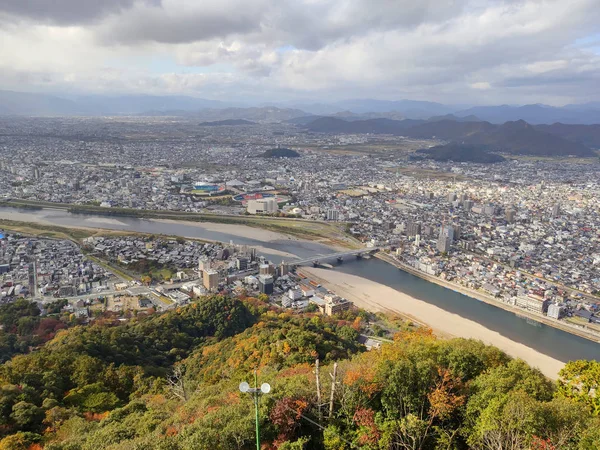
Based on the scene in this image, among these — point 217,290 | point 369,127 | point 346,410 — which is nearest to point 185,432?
point 346,410

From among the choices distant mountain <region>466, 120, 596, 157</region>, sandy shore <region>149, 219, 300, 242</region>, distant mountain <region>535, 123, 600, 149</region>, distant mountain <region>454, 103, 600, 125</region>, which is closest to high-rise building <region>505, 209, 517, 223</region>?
sandy shore <region>149, 219, 300, 242</region>

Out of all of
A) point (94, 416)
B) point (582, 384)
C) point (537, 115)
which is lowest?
point (94, 416)

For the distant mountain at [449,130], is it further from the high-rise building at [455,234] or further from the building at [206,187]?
the high-rise building at [455,234]

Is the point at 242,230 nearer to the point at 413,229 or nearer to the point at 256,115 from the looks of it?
the point at 413,229

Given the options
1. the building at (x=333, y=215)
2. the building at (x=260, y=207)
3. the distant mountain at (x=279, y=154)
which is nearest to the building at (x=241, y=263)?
the building at (x=333, y=215)

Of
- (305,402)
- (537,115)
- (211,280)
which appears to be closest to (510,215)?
(211,280)
